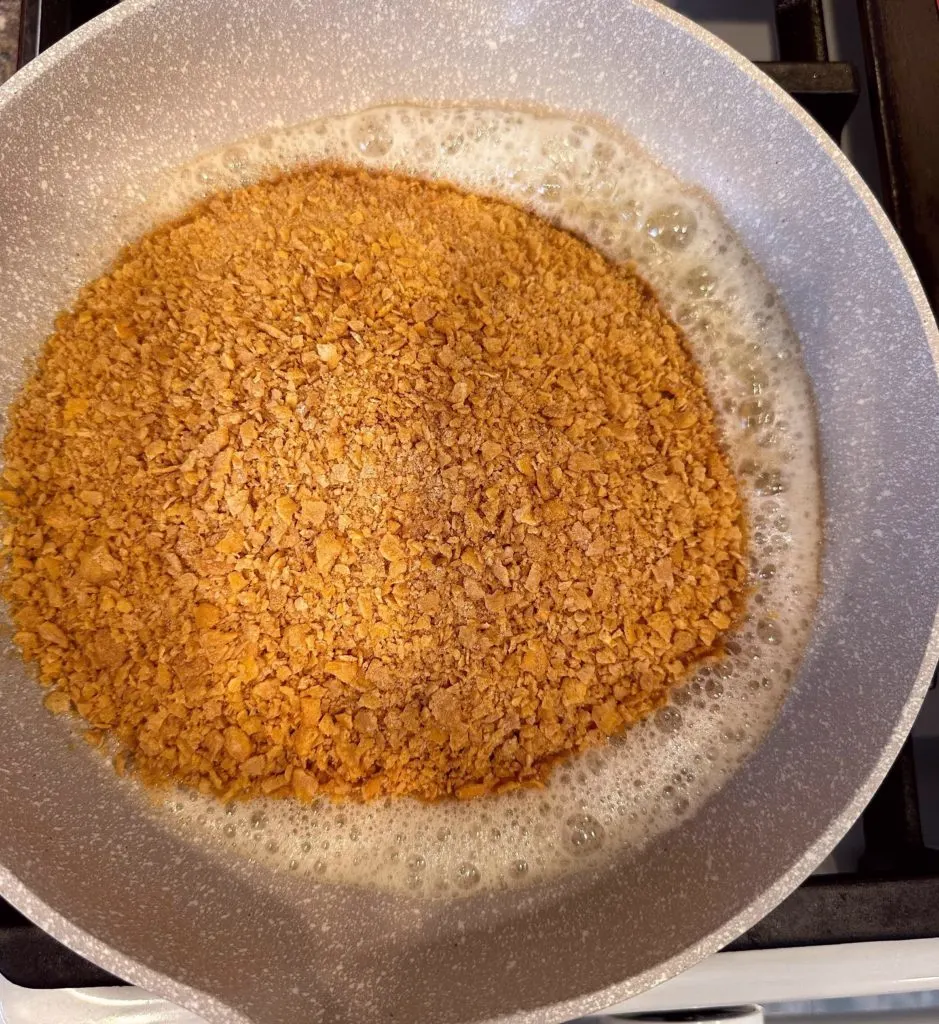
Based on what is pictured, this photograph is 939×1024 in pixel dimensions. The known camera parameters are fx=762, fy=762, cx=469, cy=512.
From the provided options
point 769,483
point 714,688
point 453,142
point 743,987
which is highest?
point 453,142

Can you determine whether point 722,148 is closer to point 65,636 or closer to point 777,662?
point 777,662

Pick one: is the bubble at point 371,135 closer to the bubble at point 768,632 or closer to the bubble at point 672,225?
the bubble at point 672,225

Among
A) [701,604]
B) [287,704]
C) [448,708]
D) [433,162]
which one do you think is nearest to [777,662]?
[701,604]

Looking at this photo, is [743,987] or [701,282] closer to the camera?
[743,987]

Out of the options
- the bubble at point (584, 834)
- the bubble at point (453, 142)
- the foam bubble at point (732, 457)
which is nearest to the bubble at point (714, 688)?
the foam bubble at point (732, 457)

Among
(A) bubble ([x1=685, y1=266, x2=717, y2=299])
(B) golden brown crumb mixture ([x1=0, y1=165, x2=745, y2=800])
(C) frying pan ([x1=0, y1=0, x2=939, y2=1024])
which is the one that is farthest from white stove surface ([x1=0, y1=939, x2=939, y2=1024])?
(A) bubble ([x1=685, y1=266, x2=717, y2=299])

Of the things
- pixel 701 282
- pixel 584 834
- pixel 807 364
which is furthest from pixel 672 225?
pixel 584 834

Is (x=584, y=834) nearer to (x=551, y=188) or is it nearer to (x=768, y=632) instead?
(x=768, y=632)

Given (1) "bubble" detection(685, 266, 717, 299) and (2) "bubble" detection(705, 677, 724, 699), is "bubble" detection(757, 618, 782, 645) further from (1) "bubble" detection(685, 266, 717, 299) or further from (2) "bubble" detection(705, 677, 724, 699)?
(1) "bubble" detection(685, 266, 717, 299)
